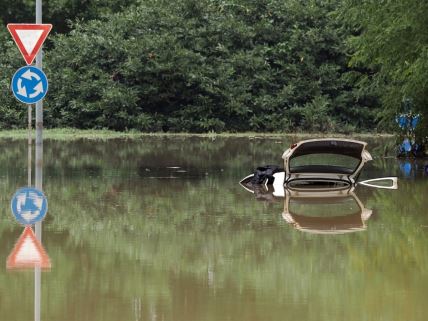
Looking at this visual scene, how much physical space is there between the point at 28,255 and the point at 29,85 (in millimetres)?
9290

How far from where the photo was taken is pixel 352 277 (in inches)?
504

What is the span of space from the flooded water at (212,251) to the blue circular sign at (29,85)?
169cm

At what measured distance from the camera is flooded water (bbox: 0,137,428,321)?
36.2 feet

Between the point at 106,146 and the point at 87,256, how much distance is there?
73.3 ft

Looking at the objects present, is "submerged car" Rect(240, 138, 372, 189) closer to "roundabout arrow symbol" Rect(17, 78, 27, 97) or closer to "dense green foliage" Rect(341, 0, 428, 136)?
"dense green foliage" Rect(341, 0, 428, 136)

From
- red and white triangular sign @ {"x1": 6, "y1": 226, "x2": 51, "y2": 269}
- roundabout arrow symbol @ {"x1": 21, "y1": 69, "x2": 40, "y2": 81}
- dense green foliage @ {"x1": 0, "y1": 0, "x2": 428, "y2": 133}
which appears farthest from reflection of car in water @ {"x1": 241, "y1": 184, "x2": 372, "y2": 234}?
dense green foliage @ {"x1": 0, "y1": 0, "x2": 428, "y2": 133}

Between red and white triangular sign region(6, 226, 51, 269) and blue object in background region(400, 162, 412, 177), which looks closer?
red and white triangular sign region(6, 226, 51, 269)

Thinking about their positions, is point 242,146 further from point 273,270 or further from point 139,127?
point 273,270

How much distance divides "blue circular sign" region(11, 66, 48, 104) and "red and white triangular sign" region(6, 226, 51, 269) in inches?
287

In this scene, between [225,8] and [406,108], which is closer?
[406,108]

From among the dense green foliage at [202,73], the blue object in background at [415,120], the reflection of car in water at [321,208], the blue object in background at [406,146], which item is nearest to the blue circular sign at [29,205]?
the reflection of car in water at [321,208]

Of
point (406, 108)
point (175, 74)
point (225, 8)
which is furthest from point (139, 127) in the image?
point (406, 108)

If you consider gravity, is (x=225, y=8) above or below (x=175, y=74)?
above

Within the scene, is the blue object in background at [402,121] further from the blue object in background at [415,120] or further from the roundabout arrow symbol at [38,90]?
the roundabout arrow symbol at [38,90]
